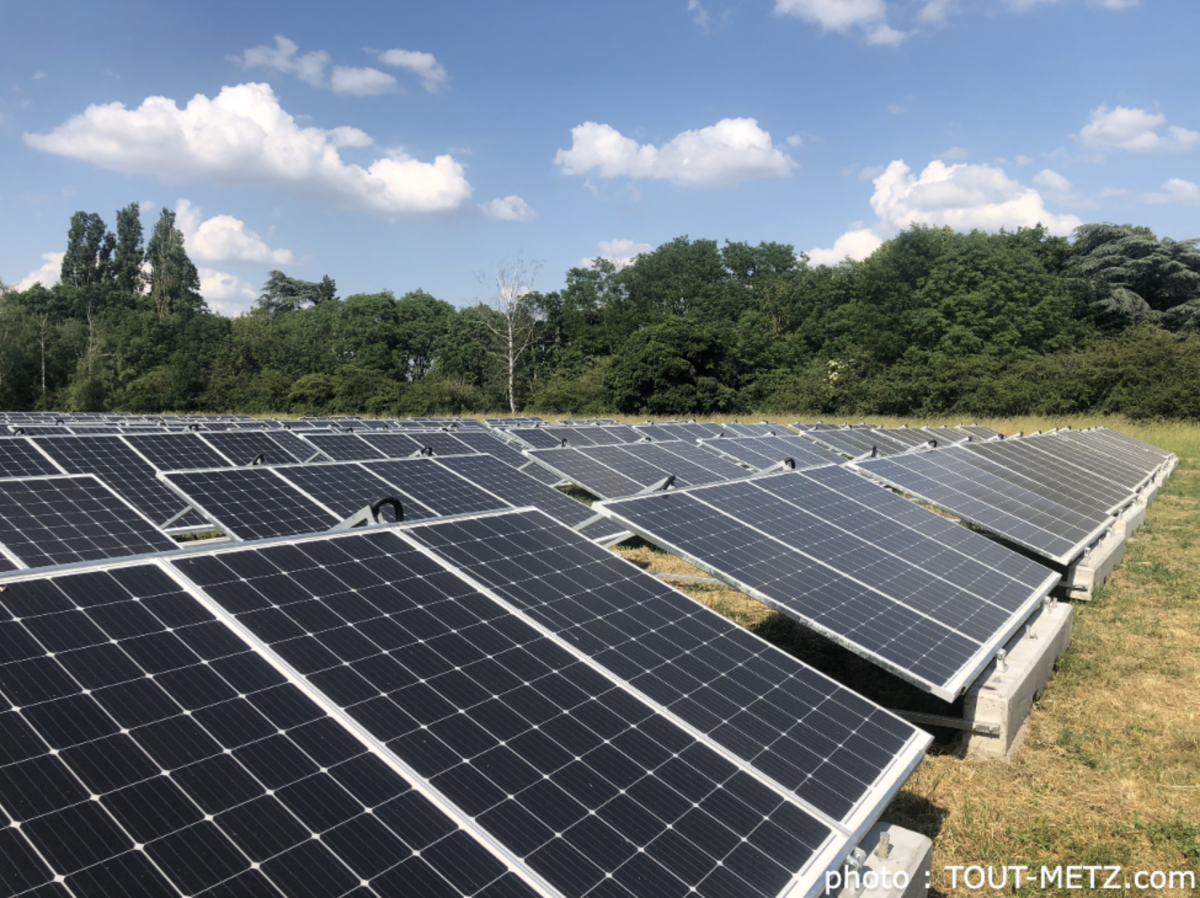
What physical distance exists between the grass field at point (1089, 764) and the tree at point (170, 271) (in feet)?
378

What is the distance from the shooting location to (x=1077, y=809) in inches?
259

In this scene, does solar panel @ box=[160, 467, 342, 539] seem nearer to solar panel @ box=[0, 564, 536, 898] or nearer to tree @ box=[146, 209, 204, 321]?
solar panel @ box=[0, 564, 536, 898]

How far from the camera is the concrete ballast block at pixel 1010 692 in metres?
7.24

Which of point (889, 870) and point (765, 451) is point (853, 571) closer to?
point (889, 870)

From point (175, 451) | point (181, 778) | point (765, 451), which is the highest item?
point (181, 778)

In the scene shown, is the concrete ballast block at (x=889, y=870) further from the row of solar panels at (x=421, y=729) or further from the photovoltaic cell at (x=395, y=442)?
the photovoltaic cell at (x=395, y=442)

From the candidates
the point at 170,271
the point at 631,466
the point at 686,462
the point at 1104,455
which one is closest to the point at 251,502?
the point at 631,466

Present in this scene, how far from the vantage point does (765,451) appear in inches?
811

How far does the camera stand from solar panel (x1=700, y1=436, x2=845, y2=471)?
63.4 feet

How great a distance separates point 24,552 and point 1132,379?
57.6 metres

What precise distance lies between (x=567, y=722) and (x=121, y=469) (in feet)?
42.6

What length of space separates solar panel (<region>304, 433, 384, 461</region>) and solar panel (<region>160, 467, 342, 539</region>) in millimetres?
6234

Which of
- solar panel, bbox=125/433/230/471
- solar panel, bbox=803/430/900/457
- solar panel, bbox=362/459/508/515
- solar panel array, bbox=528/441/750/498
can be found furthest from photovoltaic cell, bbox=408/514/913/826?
solar panel, bbox=803/430/900/457

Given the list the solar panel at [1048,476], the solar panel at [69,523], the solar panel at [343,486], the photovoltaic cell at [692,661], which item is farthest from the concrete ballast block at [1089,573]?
the solar panel at [69,523]
